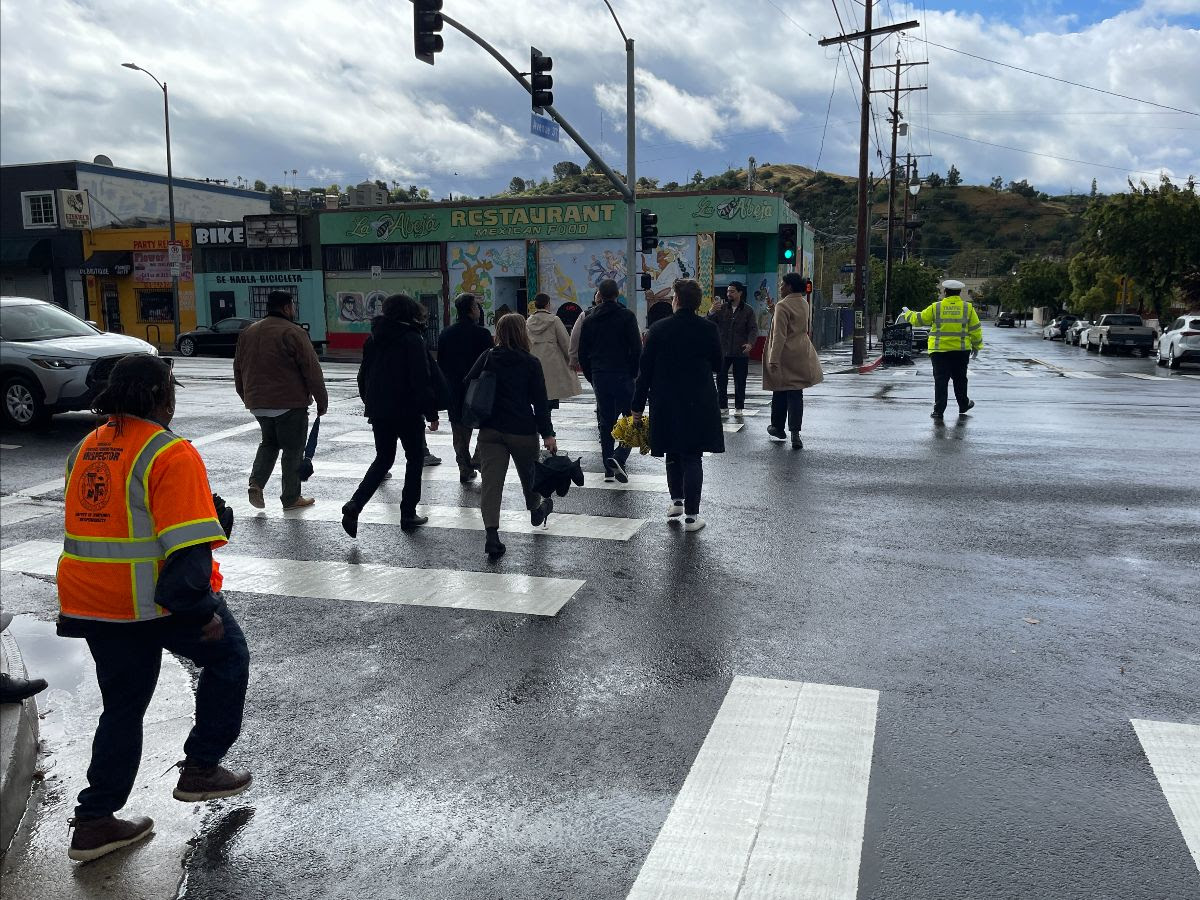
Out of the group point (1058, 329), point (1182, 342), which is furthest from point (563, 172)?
point (1182, 342)

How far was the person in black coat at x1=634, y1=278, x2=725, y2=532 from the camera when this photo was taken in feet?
24.6

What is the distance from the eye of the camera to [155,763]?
13.2 ft

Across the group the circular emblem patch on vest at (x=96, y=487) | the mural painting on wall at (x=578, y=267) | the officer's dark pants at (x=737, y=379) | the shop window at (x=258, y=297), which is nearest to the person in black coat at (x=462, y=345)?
the officer's dark pants at (x=737, y=379)

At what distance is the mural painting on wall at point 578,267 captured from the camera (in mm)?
33812

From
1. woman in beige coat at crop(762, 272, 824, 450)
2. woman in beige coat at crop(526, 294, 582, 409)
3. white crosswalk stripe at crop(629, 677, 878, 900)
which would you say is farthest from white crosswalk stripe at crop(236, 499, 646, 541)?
woman in beige coat at crop(762, 272, 824, 450)

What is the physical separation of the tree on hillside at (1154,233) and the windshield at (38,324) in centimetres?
3910

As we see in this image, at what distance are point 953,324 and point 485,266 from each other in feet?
82.2

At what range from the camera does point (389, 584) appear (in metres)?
6.36

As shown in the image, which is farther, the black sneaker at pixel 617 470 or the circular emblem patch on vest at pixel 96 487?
the black sneaker at pixel 617 470

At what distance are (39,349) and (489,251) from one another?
23.3 meters

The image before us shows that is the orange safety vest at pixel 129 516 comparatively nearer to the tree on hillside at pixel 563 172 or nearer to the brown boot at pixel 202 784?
the brown boot at pixel 202 784

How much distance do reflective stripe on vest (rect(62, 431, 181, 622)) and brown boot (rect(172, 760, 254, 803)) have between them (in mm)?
690

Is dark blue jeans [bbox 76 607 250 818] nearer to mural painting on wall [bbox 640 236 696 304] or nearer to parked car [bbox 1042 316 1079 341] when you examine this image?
mural painting on wall [bbox 640 236 696 304]

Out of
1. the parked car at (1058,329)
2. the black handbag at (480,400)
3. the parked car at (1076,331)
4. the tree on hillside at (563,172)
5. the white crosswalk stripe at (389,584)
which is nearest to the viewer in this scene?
the white crosswalk stripe at (389,584)
